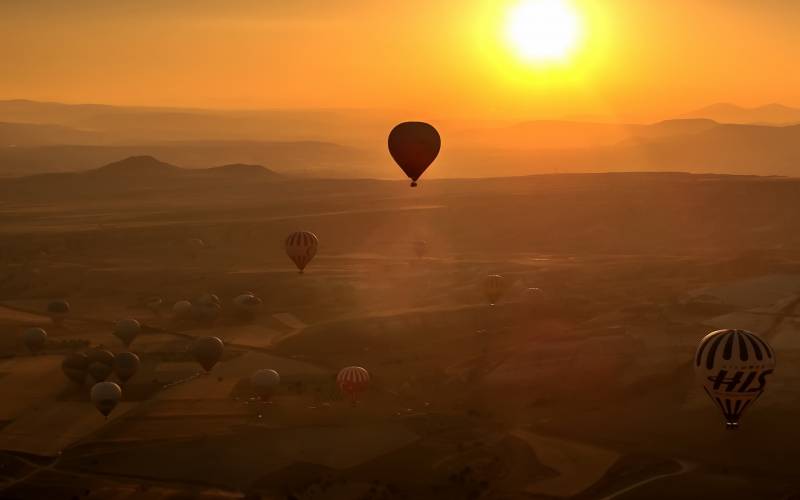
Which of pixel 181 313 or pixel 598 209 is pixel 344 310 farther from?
pixel 598 209

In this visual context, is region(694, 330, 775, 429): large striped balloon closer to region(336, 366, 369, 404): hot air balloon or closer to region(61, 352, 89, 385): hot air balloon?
region(336, 366, 369, 404): hot air balloon

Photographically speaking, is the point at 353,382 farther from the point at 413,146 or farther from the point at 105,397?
the point at 413,146

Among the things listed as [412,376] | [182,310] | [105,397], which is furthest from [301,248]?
[105,397]

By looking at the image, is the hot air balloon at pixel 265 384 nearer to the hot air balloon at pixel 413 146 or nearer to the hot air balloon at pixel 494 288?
the hot air balloon at pixel 413 146

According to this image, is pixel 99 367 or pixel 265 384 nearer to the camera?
pixel 265 384

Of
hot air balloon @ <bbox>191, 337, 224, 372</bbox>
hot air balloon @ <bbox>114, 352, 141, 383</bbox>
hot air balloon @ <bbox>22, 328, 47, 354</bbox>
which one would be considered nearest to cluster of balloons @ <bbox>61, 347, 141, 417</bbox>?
hot air balloon @ <bbox>114, 352, 141, 383</bbox>

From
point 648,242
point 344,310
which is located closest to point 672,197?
point 648,242

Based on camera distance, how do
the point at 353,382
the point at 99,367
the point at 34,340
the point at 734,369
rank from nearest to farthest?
the point at 734,369, the point at 353,382, the point at 99,367, the point at 34,340
